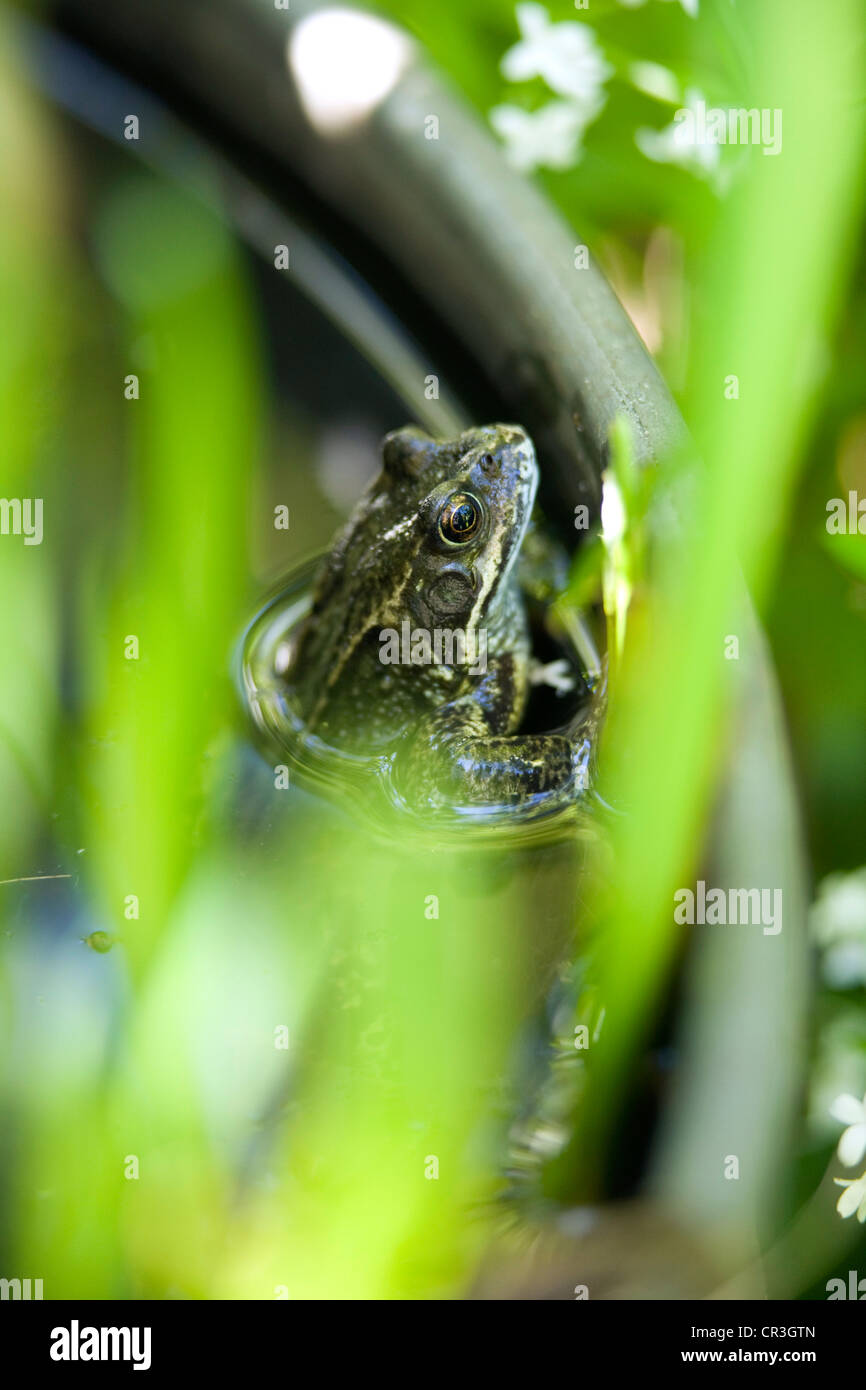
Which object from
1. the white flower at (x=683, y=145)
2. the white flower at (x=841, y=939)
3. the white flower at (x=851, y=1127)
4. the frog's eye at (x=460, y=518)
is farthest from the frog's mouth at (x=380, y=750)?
the white flower at (x=683, y=145)

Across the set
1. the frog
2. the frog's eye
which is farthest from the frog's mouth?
the frog's eye

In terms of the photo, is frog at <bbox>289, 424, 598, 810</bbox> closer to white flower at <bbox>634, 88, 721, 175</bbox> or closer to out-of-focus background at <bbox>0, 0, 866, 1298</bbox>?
out-of-focus background at <bbox>0, 0, 866, 1298</bbox>

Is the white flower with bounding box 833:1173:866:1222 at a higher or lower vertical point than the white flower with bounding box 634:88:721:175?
lower

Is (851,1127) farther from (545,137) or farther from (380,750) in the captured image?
(545,137)

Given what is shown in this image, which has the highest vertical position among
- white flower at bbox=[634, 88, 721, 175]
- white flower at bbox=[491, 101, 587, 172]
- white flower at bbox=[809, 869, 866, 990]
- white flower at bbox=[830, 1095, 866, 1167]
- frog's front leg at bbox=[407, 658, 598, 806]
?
white flower at bbox=[491, 101, 587, 172]

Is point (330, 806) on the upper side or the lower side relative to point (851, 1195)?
upper

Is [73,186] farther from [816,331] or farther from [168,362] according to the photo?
[816,331]

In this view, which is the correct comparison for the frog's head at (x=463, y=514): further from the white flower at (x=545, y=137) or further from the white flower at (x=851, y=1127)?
the white flower at (x=851, y=1127)

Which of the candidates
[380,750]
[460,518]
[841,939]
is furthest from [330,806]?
[841,939]
